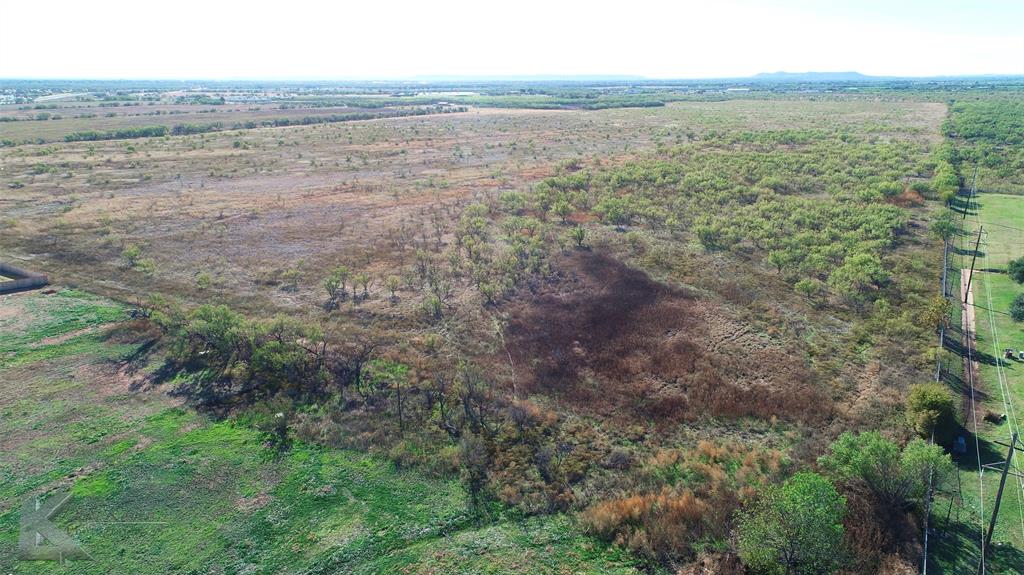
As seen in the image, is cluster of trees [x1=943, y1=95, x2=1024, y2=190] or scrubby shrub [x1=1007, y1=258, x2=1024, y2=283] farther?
cluster of trees [x1=943, y1=95, x2=1024, y2=190]

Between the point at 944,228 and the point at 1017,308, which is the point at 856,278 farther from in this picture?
the point at 944,228

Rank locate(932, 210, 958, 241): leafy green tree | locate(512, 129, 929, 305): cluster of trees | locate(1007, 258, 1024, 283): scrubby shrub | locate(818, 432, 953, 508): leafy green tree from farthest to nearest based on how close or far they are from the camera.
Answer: locate(932, 210, 958, 241): leafy green tree → locate(512, 129, 929, 305): cluster of trees → locate(1007, 258, 1024, 283): scrubby shrub → locate(818, 432, 953, 508): leafy green tree

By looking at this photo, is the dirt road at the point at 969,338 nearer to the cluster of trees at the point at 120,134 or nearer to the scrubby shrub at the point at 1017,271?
the scrubby shrub at the point at 1017,271

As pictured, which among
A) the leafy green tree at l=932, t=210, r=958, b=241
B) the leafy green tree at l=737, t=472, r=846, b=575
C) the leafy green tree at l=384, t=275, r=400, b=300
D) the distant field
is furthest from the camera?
the distant field

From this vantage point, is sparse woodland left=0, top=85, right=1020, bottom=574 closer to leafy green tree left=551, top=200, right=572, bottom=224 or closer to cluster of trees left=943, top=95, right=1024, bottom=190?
leafy green tree left=551, top=200, right=572, bottom=224

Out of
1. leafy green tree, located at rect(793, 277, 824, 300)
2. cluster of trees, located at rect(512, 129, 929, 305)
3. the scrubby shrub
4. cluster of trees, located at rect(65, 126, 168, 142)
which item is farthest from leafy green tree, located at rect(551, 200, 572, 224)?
cluster of trees, located at rect(65, 126, 168, 142)

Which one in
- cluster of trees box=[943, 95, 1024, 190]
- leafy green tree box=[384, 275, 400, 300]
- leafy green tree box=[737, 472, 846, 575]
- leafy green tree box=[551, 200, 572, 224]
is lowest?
leafy green tree box=[737, 472, 846, 575]

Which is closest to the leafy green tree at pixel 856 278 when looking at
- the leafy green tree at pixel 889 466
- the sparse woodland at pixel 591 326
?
the sparse woodland at pixel 591 326
